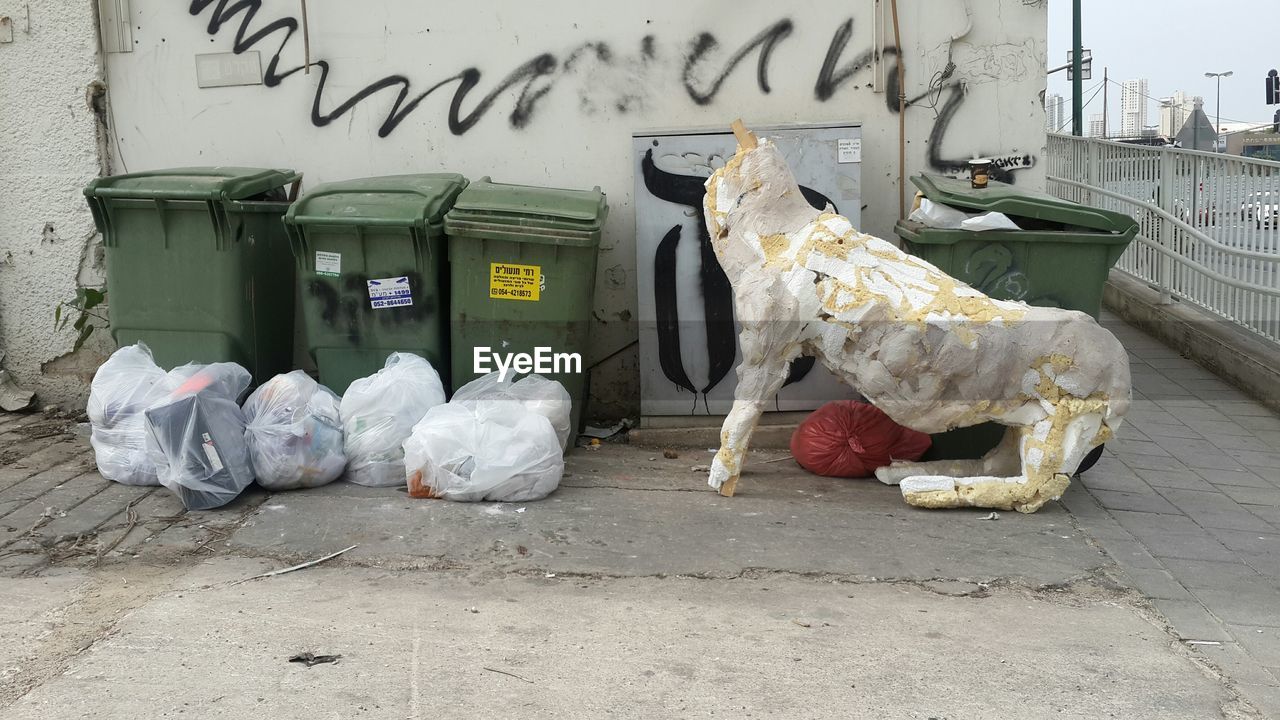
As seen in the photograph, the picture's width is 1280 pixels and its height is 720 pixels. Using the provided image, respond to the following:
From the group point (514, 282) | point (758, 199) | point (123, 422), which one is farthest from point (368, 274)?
point (758, 199)

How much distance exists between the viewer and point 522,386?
5.11 metres

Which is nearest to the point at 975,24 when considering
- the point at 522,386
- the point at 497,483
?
the point at 522,386

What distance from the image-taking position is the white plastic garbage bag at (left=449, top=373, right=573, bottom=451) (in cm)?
503

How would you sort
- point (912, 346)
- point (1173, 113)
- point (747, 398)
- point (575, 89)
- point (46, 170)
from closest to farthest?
point (912, 346) < point (747, 398) < point (575, 89) < point (46, 170) < point (1173, 113)

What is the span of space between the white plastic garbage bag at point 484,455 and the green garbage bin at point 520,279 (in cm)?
51

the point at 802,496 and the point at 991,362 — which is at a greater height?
the point at 991,362

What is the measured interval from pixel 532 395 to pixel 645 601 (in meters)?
1.53

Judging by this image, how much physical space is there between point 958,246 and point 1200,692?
239cm

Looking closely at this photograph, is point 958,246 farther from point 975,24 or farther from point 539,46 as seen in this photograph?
point 539,46

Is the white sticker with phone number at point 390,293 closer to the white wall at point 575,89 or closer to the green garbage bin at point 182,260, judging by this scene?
the green garbage bin at point 182,260

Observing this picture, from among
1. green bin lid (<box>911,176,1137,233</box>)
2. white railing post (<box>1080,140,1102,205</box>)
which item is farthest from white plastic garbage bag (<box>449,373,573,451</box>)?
white railing post (<box>1080,140,1102,205</box>)

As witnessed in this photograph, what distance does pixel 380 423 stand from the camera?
4969mm

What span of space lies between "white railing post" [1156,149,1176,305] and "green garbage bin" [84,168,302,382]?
6.50 m

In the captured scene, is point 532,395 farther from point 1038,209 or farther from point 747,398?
point 1038,209
